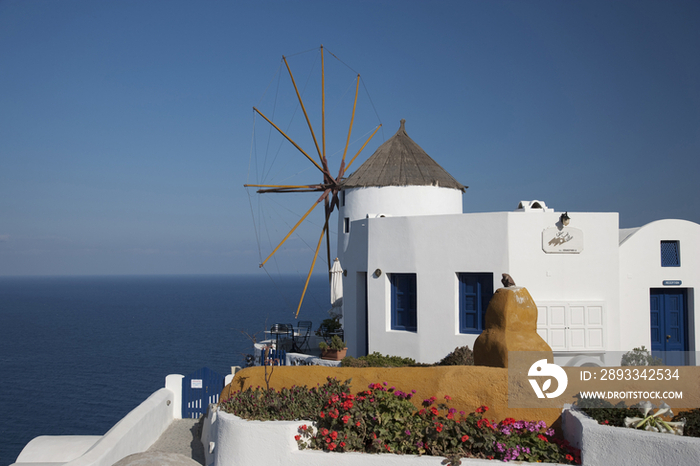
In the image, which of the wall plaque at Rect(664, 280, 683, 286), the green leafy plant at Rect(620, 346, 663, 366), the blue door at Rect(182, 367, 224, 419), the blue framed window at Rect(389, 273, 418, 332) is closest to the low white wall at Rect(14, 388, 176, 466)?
the blue door at Rect(182, 367, 224, 419)

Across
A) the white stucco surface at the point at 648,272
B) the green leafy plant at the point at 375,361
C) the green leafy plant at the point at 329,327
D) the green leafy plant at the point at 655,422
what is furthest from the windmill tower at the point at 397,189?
the green leafy plant at the point at 655,422

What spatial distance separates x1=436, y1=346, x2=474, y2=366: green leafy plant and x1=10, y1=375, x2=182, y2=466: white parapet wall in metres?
7.79

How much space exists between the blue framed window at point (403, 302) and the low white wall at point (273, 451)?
811 cm

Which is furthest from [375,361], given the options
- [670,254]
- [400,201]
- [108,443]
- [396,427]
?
[670,254]

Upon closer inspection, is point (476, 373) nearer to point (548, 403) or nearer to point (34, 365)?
point (548, 403)

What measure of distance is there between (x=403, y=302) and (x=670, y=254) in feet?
26.0

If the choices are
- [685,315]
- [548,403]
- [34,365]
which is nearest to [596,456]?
[548,403]

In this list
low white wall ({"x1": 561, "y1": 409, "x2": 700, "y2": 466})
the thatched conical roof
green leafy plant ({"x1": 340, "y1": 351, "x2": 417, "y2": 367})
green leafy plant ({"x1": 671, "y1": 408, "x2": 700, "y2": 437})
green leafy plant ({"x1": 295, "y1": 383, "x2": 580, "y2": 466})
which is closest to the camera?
low white wall ({"x1": 561, "y1": 409, "x2": 700, "y2": 466})

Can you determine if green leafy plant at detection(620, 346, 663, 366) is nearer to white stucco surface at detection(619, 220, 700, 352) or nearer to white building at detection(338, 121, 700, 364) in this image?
white building at detection(338, 121, 700, 364)

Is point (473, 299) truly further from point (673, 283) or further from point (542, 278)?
point (673, 283)

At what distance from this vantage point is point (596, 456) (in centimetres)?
719

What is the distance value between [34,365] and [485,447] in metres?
56.8

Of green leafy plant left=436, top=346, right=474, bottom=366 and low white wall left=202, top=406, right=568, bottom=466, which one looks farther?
green leafy plant left=436, top=346, right=474, bottom=366

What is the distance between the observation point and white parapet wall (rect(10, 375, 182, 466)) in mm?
10578
